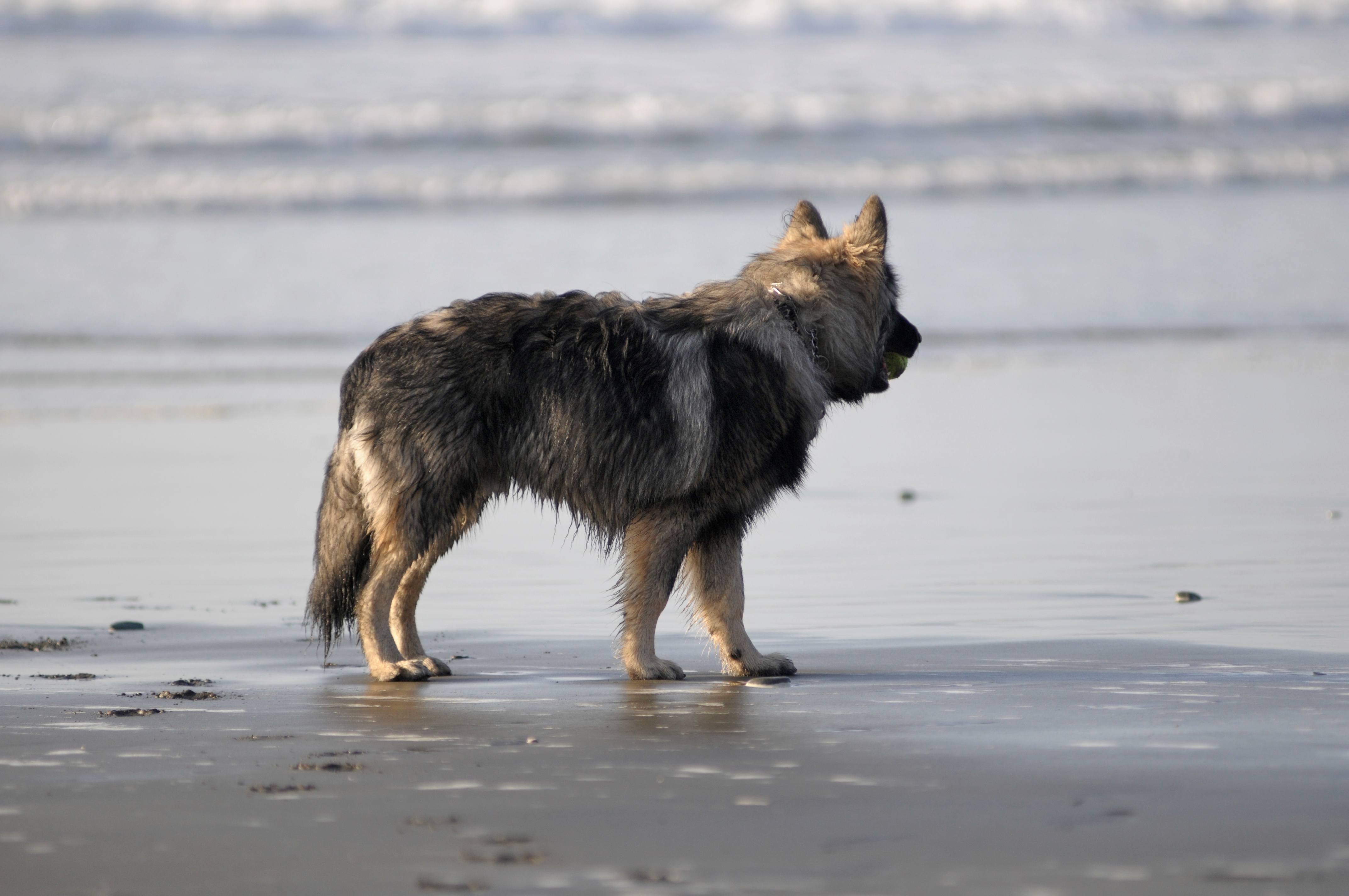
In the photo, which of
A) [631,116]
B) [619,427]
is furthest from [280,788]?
[631,116]

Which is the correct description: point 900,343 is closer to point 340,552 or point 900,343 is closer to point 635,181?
point 340,552

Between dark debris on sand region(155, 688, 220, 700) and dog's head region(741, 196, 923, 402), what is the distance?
2197 mm

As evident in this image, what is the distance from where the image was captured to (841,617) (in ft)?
20.2

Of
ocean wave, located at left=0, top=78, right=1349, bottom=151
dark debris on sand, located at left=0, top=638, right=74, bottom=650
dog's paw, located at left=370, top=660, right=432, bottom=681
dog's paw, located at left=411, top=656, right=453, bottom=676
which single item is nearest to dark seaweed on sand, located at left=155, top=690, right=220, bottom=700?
dog's paw, located at left=370, top=660, right=432, bottom=681

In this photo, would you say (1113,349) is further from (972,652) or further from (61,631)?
(61,631)

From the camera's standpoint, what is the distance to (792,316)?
548 cm

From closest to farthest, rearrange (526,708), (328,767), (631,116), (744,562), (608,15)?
(328,767)
(526,708)
(744,562)
(631,116)
(608,15)

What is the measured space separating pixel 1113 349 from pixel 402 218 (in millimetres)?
12371

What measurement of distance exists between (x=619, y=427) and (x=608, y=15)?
3376 cm

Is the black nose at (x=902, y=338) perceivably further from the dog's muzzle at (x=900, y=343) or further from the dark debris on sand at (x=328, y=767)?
the dark debris on sand at (x=328, y=767)

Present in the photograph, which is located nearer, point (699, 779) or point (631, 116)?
point (699, 779)

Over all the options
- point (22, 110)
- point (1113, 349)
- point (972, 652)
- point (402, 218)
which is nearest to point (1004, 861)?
point (972, 652)

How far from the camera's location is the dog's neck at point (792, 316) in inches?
215

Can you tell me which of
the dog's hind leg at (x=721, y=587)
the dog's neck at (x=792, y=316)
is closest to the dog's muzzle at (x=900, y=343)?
the dog's neck at (x=792, y=316)
